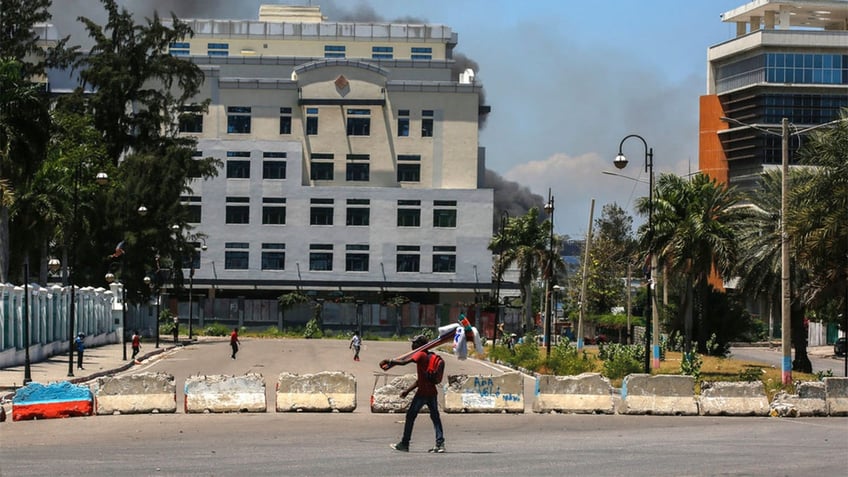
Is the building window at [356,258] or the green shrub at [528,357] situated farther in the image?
the building window at [356,258]

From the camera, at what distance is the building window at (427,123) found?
102m

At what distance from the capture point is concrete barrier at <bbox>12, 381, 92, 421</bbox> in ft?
73.9

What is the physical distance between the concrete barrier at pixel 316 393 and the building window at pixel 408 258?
231ft

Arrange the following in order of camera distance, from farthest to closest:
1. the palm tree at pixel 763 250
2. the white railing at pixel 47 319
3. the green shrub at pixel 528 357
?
1. the palm tree at pixel 763 250
2. the green shrub at pixel 528 357
3. the white railing at pixel 47 319

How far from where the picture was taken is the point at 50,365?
45.3 meters

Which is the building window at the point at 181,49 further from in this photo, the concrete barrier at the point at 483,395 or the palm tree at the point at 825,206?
Answer: the concrete barrier at the point at 483,395

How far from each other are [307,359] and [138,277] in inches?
973

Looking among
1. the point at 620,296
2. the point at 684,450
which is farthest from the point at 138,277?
the point at 684,450

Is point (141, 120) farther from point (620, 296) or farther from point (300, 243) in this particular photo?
point (620, 296)

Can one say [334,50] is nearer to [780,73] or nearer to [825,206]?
[780,73]

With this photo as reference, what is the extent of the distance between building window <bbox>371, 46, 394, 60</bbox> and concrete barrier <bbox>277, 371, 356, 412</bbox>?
3686 inches

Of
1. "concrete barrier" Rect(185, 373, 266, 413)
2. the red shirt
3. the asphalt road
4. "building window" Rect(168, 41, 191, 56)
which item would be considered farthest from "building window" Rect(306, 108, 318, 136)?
the red shirt

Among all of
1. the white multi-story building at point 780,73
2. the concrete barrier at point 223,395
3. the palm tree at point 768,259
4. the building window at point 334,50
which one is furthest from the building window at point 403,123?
the concrete barrier at point 223,395

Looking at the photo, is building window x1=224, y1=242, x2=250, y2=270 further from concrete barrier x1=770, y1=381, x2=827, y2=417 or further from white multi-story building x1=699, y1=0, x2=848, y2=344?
concrete barrier x1=770, y1=381, x2=827, y2=417
